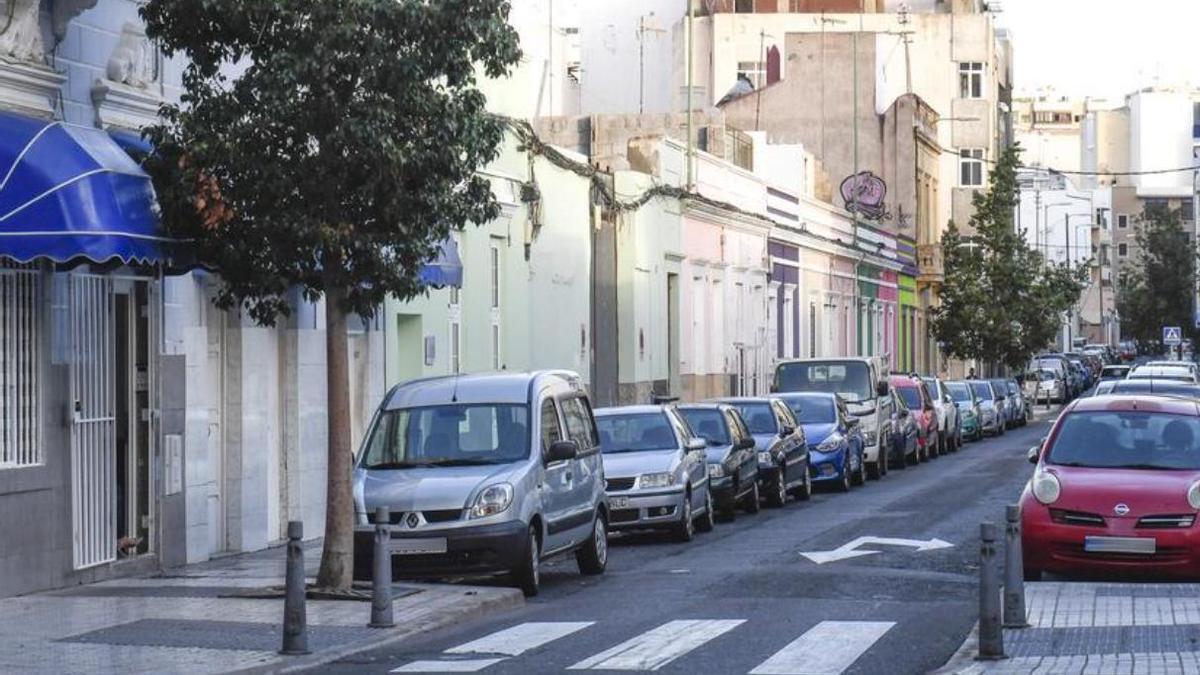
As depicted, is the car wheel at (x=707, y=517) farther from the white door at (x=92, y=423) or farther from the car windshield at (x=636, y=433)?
the white door at (x=92, y=423)

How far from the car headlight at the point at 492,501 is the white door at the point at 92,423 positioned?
3737 millimetres

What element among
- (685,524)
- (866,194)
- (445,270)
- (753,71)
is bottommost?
(685,524)

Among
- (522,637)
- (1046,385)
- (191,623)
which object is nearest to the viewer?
(522,637)

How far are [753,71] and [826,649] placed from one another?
219ft

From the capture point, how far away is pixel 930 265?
268 feet

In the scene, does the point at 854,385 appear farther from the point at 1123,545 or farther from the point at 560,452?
the point at 1123,545

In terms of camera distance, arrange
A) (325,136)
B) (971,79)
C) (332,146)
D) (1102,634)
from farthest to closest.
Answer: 1. (971,79)
2. (325,136)
3. (332,146)
4. (1102,634)

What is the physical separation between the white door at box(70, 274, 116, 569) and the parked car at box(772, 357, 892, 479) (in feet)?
67.2

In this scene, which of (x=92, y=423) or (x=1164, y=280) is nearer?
(x=92, y=423)

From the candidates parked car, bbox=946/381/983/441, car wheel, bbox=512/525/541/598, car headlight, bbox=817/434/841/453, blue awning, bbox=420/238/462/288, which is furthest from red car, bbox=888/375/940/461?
car wheel, bbox=512/525/541/598

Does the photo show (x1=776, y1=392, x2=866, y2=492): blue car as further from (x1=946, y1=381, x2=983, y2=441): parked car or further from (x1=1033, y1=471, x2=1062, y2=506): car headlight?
(x1=946, y1=381, x2=983, y2=441): parked car

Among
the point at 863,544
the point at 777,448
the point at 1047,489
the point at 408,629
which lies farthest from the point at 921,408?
the point at 408,629

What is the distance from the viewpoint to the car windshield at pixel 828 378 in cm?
3988

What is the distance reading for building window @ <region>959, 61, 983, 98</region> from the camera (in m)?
84.5
